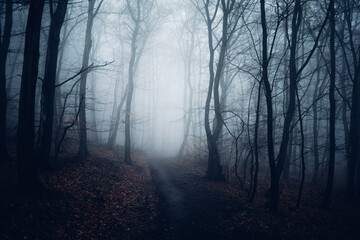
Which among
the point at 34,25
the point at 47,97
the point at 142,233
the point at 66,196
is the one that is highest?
the point at 34,25

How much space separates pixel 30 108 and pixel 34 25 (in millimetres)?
2550

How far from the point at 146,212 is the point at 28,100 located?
564cm

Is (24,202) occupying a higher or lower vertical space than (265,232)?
higher

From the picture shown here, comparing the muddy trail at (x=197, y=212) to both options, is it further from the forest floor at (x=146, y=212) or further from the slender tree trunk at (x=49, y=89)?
the slender tree trunk at (x=49, y=89)

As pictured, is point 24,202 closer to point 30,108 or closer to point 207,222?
point 30,108

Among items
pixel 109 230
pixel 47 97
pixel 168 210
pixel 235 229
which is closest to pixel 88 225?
pixel 109 230

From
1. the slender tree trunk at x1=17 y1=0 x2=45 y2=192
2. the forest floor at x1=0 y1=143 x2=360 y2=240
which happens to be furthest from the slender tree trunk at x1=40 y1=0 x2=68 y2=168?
the slender tree trunk at x1=17 y1=0 x2=45 y2=192

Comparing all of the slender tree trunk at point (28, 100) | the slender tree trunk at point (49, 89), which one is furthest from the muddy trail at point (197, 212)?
the slender tree trunk at point (49, 89)

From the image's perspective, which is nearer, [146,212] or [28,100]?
[28,100]

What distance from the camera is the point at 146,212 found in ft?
23.9

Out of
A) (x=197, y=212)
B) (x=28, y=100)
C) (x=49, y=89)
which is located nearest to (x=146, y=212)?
(x=197, y=212)

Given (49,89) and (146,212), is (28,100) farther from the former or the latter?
(146,212)

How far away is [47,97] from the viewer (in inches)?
331

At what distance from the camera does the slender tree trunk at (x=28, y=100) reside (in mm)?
5590
